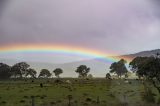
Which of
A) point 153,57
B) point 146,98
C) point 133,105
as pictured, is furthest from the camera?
point 153,57

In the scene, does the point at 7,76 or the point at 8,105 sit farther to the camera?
the point at 7,76

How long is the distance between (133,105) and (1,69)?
176353mm

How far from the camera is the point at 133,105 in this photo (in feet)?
108

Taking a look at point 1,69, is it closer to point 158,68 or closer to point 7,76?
point 7,76

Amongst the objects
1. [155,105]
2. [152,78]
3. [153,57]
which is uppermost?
[153,57]

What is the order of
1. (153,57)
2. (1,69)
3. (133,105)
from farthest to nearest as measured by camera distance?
(1,69) < (153,57) < (133,105)

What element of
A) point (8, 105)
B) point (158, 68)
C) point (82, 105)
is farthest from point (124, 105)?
point (8, 105)

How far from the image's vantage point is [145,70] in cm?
4403

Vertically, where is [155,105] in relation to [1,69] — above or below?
below

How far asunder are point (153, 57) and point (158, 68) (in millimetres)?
1936

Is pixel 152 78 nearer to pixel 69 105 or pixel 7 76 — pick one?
pixel 69 105

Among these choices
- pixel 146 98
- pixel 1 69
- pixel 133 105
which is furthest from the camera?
pixel 1 69

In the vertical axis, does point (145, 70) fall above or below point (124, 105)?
above

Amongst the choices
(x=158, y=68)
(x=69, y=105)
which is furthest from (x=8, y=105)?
(x=158, y=68)
